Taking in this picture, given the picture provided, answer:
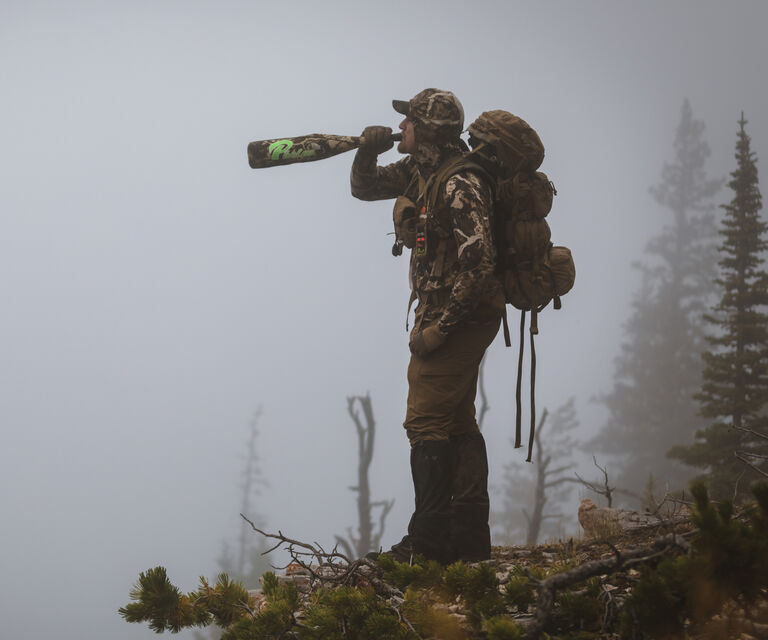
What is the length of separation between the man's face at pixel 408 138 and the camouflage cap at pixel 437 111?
2.6 inches

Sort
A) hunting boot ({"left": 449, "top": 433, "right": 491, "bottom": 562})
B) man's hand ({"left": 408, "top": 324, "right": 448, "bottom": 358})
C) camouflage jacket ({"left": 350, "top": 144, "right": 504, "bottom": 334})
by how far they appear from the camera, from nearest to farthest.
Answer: camouflage jacket ({"left": 350, "top": 144, "right": 504, "bottom": 334}), man's hand ({"left": 408, "top": 324, "right": 448, "bottom": 358}), hunting boot ({"left": 449, "top": 433, "right": 491, "bottom": 562})

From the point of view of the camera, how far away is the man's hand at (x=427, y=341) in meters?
4.67

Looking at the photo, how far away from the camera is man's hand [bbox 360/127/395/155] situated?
5098 mm

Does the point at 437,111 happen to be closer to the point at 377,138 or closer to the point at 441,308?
the point at 377,138

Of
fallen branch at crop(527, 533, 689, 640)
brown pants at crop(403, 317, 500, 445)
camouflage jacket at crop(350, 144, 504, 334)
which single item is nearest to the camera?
fallen branch at crop(527, 533, 689, 640)

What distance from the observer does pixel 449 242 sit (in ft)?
15.8

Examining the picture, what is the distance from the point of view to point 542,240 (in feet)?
15.6

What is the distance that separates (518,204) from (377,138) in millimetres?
1080

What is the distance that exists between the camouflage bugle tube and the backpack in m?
0.65

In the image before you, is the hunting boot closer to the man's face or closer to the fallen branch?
the man's face

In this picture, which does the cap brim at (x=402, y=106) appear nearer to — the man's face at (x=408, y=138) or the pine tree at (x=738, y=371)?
the man's face at (x=408, y=138)

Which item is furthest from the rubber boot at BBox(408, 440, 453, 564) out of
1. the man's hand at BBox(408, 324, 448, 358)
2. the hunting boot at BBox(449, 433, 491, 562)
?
the man's hand at BBox(408, 324, 448, 358)

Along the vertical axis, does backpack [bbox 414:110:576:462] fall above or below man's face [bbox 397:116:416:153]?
below

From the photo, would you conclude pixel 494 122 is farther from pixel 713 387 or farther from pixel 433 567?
pixel 713 387
